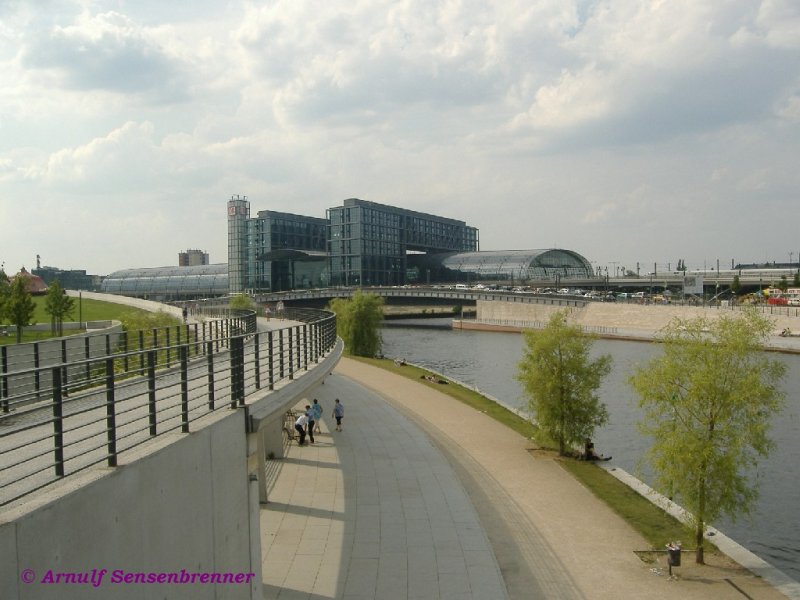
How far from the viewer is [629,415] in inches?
1221

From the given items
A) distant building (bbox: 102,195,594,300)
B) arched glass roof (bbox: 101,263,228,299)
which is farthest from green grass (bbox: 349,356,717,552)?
arched glass roof (bbox: 101,263,228,299)

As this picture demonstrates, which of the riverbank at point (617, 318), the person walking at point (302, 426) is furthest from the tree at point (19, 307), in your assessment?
the riverbank at point (617, 318)

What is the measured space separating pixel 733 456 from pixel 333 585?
906 cm

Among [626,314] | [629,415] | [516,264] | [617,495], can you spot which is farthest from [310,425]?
[516,264]

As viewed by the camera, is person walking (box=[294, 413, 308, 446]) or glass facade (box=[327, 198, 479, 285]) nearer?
person walking (box=[294, 413, 308, 446])

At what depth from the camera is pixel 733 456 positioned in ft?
49.4

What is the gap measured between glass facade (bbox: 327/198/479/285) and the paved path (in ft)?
369

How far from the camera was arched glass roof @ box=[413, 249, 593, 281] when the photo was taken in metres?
135

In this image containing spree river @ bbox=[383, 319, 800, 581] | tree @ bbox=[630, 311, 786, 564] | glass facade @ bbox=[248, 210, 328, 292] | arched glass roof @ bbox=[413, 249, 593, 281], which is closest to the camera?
tree @ bbox=[630, 311, 786, 564]

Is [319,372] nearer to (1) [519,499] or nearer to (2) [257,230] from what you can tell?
(1) [519,499]

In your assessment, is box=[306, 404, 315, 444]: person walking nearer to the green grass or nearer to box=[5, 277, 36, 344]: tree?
the green grass

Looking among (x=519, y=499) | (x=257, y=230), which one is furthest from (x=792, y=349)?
(x=257, y=230)

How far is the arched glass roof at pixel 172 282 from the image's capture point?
15512 cm

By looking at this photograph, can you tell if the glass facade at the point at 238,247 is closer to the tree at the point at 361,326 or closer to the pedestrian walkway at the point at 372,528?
the tree at the point at 361,326
